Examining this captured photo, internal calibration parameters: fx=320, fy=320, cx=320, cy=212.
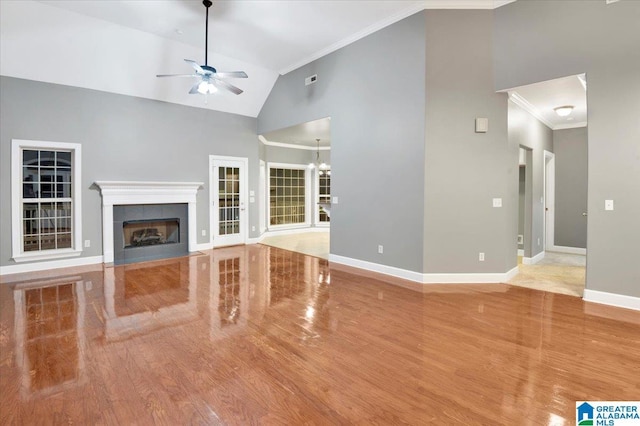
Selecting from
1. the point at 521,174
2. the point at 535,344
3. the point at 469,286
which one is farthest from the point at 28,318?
the point at 521,174

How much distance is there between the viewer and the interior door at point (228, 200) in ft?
24.7

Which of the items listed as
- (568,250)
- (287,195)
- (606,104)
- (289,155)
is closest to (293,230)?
(287,195)

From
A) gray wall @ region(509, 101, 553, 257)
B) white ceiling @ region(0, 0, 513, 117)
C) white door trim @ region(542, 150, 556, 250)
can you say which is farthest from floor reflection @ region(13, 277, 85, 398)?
white door trim @ region(542, 150, 556, 250)

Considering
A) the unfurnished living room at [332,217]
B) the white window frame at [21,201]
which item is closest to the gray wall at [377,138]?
the unfurnished living room at [332,217]

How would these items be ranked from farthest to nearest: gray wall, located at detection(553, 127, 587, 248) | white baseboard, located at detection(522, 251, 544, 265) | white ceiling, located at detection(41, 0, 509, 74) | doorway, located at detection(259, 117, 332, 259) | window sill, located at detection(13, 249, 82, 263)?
1. doorway, located at detection(259, 117, 332, 259)
2. gray wall, located at detection(553, 127, 587, 248)
3. white baseboard, located at detection(522, 251, 544, 265)
4. window sill, located at detection(13, 249, 82, 263)
5. white ceiling, located at detection(41, 0, 509, 74)

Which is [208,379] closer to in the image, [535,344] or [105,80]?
[535,344]

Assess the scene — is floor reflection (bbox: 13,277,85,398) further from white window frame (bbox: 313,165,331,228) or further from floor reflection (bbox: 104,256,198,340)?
white window frame (bbox: 313,165,331,228)

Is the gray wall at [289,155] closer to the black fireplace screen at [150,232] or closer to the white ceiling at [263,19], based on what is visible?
the black fireplace screen at [150,232]

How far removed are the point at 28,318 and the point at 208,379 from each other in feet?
8.38

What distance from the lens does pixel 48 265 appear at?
545 cm

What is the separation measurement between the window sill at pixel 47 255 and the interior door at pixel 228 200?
2.64 m

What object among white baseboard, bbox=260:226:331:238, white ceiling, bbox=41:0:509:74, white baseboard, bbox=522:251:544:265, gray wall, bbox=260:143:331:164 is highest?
white ceiling, bbox=41:0:509:74

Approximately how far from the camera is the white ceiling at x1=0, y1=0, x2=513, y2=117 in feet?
14.6

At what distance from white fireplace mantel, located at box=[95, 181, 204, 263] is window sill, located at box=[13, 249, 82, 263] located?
474 millimetres
